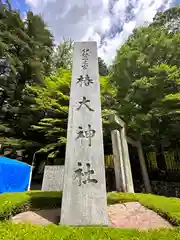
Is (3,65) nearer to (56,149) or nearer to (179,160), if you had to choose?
(56,149)

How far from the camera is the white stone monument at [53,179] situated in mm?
6809

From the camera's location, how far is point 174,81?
25.7ft

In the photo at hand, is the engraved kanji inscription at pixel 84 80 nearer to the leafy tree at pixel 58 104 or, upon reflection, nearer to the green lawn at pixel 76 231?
the green lawn at pixel 76 231

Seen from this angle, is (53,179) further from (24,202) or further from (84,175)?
(84,175)

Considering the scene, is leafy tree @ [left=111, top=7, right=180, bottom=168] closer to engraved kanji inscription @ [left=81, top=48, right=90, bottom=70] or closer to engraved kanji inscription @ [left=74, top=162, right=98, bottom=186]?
engraved kanji inscription @ [left=81, top=48, right=90, bottom=70]

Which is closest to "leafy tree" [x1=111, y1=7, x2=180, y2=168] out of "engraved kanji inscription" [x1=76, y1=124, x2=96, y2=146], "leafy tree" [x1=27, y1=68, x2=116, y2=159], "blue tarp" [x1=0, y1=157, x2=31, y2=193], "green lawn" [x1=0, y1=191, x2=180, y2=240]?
"leafy tree" [x1=27, y1=68, x2=116, y2=159]

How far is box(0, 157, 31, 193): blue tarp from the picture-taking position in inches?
295

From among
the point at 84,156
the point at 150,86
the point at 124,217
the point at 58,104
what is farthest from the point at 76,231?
the point at 58,104

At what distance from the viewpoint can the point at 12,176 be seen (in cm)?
795

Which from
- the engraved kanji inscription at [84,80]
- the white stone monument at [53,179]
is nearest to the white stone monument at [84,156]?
the engraved kanji inscription at [84,80]

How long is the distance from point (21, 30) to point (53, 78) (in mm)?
5202

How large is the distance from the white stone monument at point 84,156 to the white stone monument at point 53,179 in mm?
3351

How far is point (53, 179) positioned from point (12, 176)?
7.00 ft

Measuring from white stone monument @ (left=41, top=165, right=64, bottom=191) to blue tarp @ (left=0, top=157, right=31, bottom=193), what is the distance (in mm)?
1719
